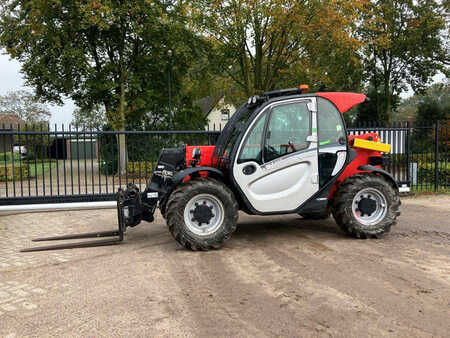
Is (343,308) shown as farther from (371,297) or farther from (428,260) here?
(428,260)

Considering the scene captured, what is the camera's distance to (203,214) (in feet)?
18.3

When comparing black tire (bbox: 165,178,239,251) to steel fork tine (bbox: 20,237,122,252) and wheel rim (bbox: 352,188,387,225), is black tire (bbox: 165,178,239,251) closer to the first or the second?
steel fork tine (bbox: 20,237,122,252)

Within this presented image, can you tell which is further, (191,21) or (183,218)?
(191,21)

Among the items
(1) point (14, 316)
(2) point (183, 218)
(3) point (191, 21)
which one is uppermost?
(3) point (191, 21)

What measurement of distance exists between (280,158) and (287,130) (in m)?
0.45

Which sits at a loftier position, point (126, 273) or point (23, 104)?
point (23, 104)

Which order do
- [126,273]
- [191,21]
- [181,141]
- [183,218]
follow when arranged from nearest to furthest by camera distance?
[126,273] < [183,218] < [181,141] < [191,21]

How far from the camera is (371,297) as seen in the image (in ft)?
12.7

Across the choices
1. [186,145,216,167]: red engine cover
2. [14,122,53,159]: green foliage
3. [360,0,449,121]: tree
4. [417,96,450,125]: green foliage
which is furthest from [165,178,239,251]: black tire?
[417,96,450,125]: green foliage

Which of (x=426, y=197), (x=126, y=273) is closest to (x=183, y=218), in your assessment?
(x=126, y=273)

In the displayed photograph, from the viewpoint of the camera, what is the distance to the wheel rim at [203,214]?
5.57m

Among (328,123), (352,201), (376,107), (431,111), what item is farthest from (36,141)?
(431,111)

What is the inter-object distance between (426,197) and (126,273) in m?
9.09

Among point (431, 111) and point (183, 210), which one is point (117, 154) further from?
point (431, 111)
